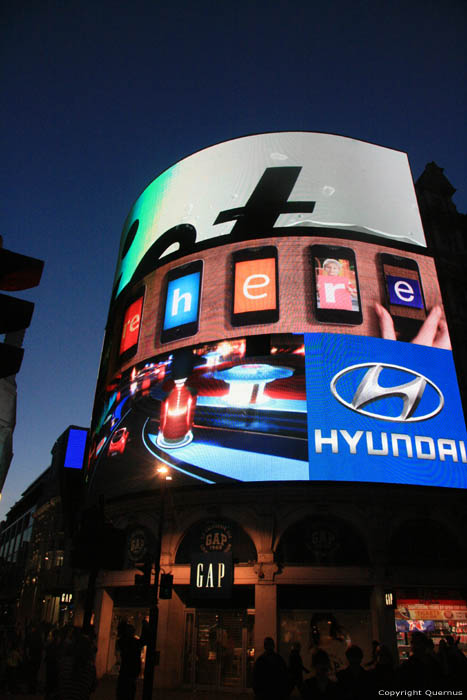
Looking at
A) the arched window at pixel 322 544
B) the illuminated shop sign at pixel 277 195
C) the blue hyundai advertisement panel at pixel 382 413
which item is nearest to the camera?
the blue hyundai advertisement panel at pixel 382 413

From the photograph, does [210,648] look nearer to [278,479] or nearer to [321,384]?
[278,479]

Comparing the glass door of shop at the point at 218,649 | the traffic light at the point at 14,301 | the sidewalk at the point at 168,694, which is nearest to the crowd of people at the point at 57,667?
the sidewalk at the point at 168,694

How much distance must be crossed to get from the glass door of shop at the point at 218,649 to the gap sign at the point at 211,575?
1.90 metres

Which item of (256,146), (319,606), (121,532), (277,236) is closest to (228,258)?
(277,236)

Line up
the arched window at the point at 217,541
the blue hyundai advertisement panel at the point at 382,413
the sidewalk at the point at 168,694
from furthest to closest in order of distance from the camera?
the arched window at the point at 217,541
the blue hyundai advertisement panel at the point at 382,413
the sidewalk at the point at 168,694

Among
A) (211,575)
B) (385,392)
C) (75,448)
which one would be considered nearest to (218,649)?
(211,575)

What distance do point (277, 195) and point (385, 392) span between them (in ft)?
44.2

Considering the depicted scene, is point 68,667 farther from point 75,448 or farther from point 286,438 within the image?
point 75,448

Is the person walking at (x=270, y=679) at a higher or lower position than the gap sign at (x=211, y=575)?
lower

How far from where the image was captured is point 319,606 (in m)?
21.4

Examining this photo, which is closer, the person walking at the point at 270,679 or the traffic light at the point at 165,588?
the person walking at the point at 270,679

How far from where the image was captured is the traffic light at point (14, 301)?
4.03 m

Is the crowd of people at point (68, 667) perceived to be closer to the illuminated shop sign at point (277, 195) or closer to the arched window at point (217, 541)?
the arched window at point (217, 541)

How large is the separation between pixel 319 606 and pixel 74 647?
54.6ft
